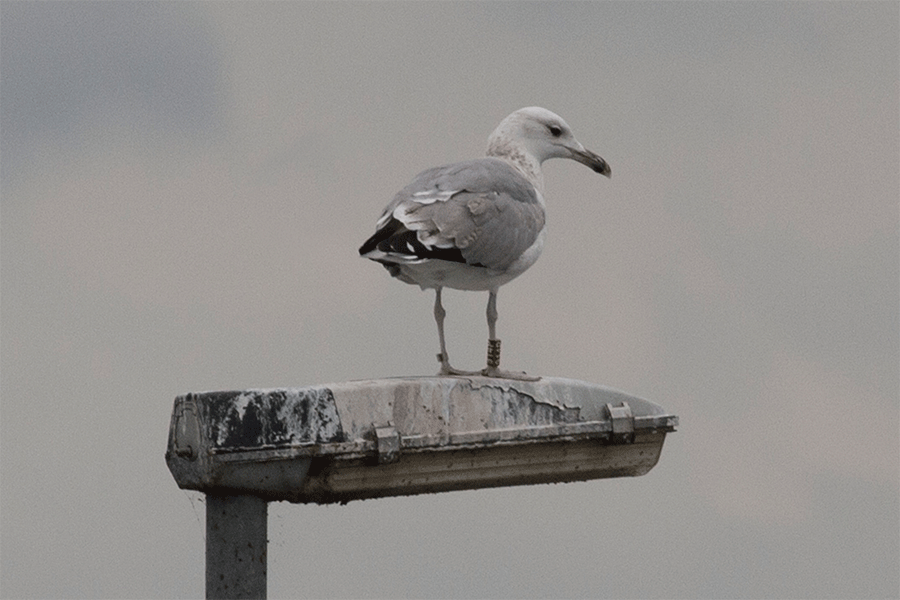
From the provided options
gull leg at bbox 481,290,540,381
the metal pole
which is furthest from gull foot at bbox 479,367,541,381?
the metal pole

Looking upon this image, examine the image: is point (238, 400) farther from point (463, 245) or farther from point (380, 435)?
point (463, 245)

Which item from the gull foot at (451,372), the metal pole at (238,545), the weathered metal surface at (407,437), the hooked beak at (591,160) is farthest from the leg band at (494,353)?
the metal pole at (238,545)

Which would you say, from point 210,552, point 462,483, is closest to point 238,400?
point 210,552

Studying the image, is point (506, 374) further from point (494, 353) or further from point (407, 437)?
point (407, 437)

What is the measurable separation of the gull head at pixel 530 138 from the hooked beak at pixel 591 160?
7cm

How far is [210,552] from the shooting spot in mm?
7926

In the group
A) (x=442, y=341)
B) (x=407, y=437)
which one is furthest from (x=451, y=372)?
(x=407, y=437)

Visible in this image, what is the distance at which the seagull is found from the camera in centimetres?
820

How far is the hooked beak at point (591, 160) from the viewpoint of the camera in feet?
30.5

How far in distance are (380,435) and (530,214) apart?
1398 mm

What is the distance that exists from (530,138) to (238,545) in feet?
8.45

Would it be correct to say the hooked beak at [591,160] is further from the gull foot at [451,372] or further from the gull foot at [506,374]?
the gull foot at [451,372]

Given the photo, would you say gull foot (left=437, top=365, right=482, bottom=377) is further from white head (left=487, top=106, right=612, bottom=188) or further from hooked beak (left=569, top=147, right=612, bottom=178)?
hooked beak (left=569, top=147, right=612, bottom=178)

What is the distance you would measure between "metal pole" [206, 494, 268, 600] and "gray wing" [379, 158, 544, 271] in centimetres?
141
